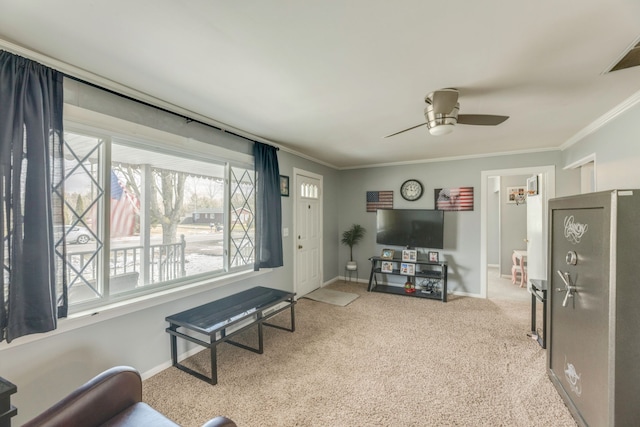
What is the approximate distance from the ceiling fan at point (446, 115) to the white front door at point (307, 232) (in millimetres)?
2398

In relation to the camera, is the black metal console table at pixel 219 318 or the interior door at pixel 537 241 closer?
the black metal console table at pixel 219 318

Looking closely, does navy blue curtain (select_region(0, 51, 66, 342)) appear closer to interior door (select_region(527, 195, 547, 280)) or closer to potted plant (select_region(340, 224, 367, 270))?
potted plant (select_region(340, 224, 367, 270))

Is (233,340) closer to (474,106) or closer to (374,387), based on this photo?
(374,387)

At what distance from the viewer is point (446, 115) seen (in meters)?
2.24

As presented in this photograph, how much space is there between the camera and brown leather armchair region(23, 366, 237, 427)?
1.13 m

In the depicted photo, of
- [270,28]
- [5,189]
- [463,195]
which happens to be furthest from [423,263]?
[5,189]

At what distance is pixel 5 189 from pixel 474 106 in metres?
3.45

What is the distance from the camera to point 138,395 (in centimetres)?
142

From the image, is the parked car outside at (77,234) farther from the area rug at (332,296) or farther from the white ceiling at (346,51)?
the area rug at (332,296)

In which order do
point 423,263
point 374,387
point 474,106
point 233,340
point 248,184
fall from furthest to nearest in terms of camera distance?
point 423,263
point 248,184
point 233,340
point 474,106
point 374,387

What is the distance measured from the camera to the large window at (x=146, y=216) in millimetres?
2018

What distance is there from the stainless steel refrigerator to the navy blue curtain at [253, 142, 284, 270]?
113 inches

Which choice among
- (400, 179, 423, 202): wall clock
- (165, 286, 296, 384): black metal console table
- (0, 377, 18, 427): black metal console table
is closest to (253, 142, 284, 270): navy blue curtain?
(165, 286, 296, 384): black metal console table

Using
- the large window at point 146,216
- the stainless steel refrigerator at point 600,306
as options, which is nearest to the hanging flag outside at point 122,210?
the large window at point 146,216
